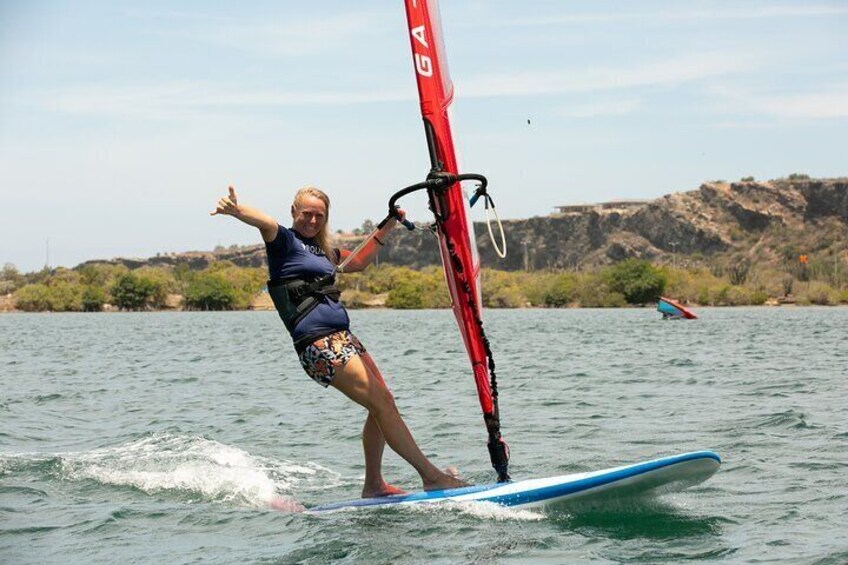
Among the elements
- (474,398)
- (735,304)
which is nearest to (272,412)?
(474,398)

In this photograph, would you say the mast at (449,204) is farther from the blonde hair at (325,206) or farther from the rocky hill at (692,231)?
the rocky hill at (692,231)

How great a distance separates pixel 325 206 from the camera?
778 centimetres

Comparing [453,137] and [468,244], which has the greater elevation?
[453,137]

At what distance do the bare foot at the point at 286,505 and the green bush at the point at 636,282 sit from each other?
301 ft

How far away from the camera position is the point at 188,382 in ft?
67.9

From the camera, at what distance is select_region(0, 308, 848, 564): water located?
23.0 ft

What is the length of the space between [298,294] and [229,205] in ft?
3.08

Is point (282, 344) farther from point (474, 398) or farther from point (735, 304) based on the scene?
point (735, 304)

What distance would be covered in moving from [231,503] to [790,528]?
4025 millimetres

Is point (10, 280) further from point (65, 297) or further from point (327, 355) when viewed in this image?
point (327, 355)

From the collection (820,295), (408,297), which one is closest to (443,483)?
(820,295)

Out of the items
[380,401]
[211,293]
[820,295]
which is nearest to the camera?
[380,401]

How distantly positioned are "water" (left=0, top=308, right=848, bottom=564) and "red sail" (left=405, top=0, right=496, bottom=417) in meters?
1.23

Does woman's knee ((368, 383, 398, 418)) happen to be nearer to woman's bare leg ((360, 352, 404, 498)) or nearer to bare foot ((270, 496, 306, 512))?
woman's bare leg ((360, 352, 404, 498))
